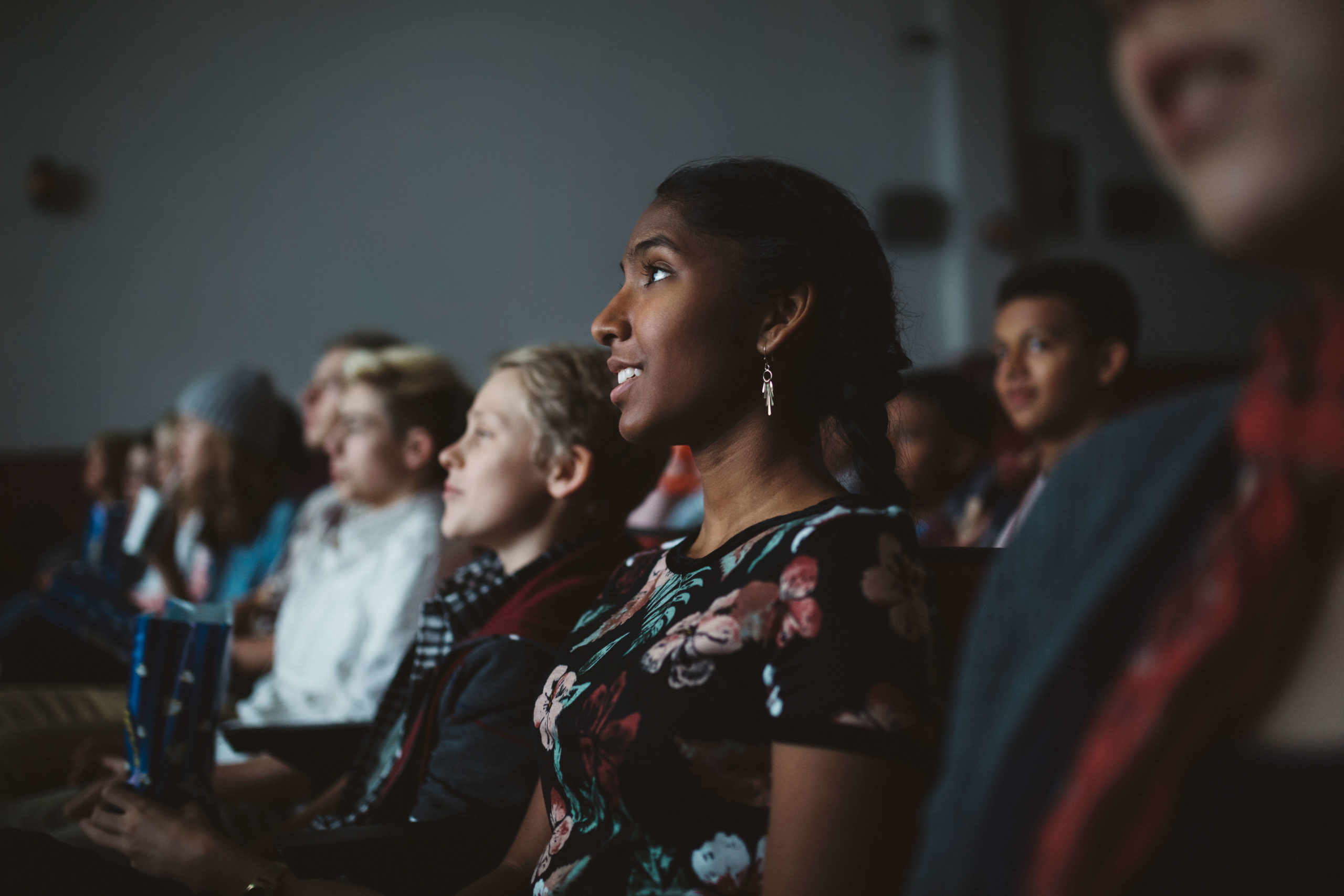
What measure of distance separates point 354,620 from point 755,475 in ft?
3.84

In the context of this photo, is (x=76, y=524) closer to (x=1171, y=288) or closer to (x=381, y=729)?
(x=381, y=729)

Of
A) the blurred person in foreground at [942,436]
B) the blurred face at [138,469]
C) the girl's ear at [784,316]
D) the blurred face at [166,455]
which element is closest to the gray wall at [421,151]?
the blurred face at [138,469]

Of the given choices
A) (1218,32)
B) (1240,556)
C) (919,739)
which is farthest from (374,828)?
(1218,32)

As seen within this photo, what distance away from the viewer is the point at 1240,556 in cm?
44

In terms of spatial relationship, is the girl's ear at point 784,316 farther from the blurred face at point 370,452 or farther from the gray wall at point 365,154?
the gray wall at point 365,154

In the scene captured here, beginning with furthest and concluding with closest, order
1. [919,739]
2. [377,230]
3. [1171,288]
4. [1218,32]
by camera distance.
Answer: [1171,288], [377,230], [919,739], [1218,32]

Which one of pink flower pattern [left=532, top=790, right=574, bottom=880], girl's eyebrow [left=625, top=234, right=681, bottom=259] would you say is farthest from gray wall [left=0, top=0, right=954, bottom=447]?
pink flower pattern [left=532, top=790, right=574, bottom=880]

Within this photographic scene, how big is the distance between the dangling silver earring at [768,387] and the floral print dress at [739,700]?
17cm

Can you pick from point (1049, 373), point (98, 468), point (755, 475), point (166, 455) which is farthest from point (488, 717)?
point (98, 468)

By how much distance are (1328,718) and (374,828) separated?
3.37 feet

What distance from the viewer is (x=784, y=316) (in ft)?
3.54

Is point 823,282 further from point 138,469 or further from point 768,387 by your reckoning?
point 138,469

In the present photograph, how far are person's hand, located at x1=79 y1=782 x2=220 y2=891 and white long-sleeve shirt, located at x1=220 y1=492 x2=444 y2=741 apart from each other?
57cm

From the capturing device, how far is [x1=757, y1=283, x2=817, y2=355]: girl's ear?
1.07 meters
